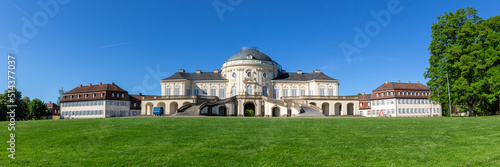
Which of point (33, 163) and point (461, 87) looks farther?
point (461, 87)

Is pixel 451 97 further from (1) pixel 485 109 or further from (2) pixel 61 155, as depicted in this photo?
(2) pixel 61 155

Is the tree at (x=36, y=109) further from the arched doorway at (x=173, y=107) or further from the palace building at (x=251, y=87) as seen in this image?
the arched doorway at (x=173, y=107)

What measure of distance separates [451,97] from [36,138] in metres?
37.0

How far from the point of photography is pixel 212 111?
50.7m

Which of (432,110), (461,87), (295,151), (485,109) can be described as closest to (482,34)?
(461,87)

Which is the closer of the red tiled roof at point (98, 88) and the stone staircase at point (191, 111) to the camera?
the stone staircase at point (191, 111)

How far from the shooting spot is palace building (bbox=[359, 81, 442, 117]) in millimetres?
67375

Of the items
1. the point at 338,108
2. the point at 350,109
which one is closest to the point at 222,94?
the point at 338,108

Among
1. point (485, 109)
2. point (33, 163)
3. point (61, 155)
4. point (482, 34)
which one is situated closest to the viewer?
point (33, 163)

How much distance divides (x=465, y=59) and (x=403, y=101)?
3859 centimetres

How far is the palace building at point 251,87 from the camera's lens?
190 ft

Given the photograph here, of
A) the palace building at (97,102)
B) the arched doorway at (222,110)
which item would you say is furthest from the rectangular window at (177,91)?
the palace building at (97,102)

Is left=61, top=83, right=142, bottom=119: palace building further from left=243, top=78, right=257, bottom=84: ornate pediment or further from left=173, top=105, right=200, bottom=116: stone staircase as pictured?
left=243, top=78, right=257, bottom=84: ornate pediment

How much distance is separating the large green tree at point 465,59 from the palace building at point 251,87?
2495cm
